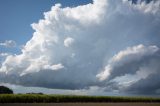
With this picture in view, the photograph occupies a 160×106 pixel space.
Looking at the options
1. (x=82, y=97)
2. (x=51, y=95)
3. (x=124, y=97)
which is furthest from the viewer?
(x=124, y=97)

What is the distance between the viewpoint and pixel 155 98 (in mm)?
72562

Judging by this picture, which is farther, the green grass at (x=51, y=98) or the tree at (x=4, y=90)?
the tree at (x=4, y=90)

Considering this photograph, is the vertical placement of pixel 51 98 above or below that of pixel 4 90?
below

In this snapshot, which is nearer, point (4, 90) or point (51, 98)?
point (51, 98)

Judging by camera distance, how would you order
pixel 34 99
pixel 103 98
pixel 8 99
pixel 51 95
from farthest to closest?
1. pixel 103 98
2. pixel 51 95
3. pixel 34 99
4. pixel 8 99

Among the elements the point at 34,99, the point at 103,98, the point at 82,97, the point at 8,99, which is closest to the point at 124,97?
the point at 103,98

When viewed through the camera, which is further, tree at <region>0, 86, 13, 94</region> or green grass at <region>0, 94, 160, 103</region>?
tree at <region>0, 86, 13, 94</region>

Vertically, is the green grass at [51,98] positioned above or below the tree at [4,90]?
below

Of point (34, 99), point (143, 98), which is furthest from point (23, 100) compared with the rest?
point (143, 98)

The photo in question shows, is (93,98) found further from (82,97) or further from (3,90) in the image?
(3,90)

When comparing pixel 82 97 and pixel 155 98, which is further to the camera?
pixel 155 98

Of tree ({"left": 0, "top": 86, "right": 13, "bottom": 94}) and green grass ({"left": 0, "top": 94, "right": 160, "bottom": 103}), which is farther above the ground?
tree ({"left": 0, "top": 86, "right": 13, "bottom": 94})

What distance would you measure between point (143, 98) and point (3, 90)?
3200cm

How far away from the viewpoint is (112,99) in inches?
2458
